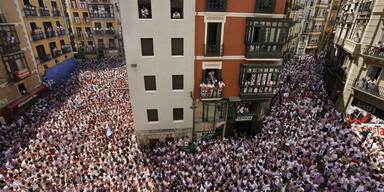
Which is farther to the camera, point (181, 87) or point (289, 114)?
point (289, 114)

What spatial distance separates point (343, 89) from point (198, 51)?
2126cm

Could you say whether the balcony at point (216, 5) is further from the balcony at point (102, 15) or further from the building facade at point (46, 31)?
the balcony at point (102, 15)

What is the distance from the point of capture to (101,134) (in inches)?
835

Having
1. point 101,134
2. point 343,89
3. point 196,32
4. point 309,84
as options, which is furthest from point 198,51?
point 309,84

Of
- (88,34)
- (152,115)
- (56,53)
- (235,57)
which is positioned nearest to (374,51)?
(235,57)

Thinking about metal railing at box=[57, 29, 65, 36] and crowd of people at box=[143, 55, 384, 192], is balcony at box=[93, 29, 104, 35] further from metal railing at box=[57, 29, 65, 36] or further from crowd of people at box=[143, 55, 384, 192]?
crowd of people at box=[143, 55, 384, 192]

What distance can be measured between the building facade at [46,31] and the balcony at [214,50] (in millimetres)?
31784

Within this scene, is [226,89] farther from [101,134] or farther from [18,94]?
[18,94]

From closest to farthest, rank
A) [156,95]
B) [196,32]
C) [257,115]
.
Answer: [196,32], [156,95], [257,115]

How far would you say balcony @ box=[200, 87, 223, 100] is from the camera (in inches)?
731

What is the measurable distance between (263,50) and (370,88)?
44.4ft

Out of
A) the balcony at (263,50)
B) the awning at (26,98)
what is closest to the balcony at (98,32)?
the awning at (26,98)

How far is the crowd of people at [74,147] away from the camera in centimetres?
1591

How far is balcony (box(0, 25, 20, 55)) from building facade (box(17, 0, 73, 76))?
596 centimetres
